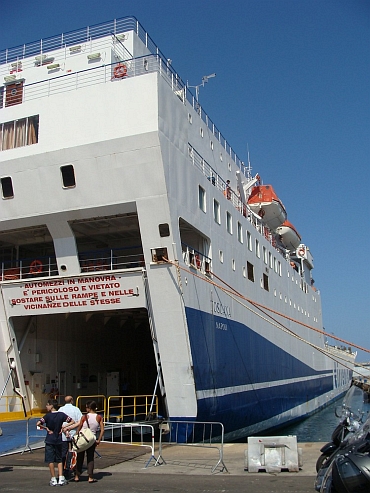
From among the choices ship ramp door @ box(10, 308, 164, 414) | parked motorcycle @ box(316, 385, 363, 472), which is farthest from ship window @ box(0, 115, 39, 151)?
parked motorcycle @ box(316, 385, 363, 472)

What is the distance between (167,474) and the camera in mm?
9773

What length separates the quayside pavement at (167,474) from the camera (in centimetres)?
830

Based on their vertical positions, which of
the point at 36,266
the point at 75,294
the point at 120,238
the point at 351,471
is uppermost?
the point at 120,238

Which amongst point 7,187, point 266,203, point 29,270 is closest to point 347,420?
point 7,187

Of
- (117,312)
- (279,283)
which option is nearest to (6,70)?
(117,312)

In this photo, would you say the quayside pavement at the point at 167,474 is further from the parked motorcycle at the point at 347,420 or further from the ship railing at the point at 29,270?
the ship railing at the point at 29,270

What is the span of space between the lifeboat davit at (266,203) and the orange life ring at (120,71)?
44.4ft

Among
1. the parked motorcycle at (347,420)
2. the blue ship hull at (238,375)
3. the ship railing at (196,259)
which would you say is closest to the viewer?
the parked motorcycle at (347,420)

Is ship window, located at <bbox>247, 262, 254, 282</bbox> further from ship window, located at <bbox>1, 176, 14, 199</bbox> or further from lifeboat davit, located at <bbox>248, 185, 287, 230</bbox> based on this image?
ship window, located at <bbox>1, 176, 14, 199</bbox>

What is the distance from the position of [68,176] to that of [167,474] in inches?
357

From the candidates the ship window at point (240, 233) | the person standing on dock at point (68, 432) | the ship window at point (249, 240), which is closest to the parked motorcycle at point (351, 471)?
the person standing on dock at point (68, 432)

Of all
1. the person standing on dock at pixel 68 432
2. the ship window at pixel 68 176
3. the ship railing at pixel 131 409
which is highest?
the ship window at pixel 68 176

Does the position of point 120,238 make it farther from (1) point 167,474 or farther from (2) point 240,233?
(1) point 167,474

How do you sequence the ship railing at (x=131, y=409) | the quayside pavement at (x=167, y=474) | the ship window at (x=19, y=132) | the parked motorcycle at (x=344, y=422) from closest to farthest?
the parked motorcycle at (x=344, y=422), the quayside pavement at (x=167, y=474), the ship window at (x=19, y=132), the ship railing at (x=131, y=409)
